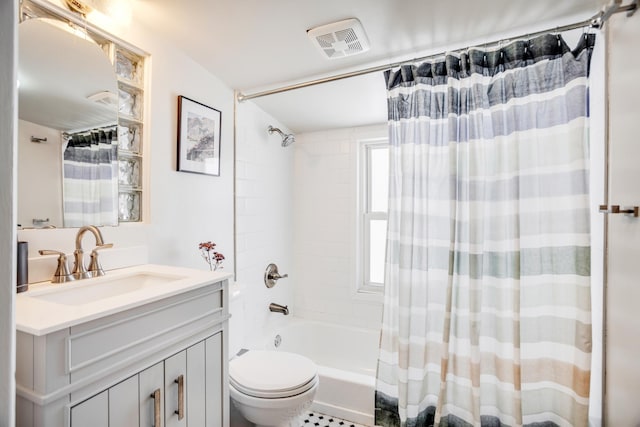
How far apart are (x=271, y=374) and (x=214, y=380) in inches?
16.0

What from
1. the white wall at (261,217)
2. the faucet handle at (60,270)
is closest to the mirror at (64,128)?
the faucet handle at (60,270)

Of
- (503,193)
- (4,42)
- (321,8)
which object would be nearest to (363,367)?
(503,193)

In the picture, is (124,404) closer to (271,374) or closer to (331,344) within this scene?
(271,374)

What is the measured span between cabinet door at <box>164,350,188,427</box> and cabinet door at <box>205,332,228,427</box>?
0.37 ft

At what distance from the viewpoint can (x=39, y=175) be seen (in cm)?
119

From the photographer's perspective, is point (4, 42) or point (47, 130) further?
point (47, 130)

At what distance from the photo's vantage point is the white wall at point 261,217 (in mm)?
2283

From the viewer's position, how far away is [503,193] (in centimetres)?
150

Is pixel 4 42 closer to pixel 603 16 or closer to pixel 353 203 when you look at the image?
pixel 603 16

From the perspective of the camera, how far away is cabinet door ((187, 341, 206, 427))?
1113mm

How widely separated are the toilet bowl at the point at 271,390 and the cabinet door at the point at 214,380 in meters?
0.22

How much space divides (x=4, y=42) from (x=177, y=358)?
38.1 inches

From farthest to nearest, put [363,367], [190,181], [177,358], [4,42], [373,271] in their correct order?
[373,271] → [363,367] → [190,181] → [177,358] → [4,42]

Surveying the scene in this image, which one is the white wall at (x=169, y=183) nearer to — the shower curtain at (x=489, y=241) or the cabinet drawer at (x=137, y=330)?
the cabinet drawer at (x=137, y=330)
